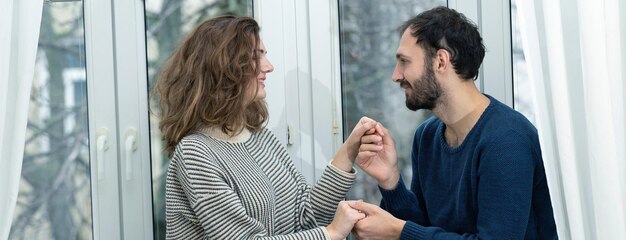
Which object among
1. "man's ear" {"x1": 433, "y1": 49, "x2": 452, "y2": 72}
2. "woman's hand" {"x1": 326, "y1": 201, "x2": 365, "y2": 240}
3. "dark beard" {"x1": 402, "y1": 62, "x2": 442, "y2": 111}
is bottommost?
"woman's hand" {"x1": 326, "y1": 201, "x2": 365, "y2": 240}

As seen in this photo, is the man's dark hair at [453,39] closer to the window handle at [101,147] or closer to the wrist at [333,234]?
the wrist at [333,234]

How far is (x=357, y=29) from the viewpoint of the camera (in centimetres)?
256

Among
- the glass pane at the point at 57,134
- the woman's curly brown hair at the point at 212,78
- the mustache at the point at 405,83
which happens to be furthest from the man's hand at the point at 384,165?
the glass pane at the point at 57,134

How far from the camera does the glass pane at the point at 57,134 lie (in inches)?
97.0

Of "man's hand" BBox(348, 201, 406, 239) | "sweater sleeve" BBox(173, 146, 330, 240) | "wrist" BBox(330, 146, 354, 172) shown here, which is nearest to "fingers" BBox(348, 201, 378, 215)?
"man's hand" BBox(348, 201, 406, 239)

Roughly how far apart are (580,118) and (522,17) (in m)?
0.25

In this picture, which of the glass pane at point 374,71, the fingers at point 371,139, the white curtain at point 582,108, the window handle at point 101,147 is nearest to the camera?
the white curtain at point 582,108

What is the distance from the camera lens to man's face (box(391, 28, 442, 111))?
2.15m

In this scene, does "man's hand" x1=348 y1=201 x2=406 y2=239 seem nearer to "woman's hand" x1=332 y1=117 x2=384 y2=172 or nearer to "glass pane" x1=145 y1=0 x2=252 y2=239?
"woman's hand" x1=332 y1=117 x2=384 y2=172

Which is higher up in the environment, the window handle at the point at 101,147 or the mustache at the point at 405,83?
the mustache at the point at 405,83

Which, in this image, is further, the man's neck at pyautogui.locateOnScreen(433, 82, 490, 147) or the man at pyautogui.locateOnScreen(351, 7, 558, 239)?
the man's neck at pyautogui.locateOnScreen(433, 82, 490, 147)

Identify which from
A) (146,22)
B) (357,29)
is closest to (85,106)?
(146,22)

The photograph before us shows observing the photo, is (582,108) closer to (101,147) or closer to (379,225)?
(379,225)

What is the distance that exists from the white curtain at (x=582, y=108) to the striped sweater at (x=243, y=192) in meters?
0.56
